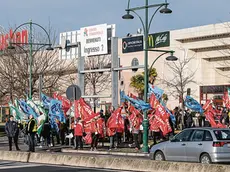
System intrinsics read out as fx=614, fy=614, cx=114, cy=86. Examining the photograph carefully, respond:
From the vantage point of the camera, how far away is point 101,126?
27.8m

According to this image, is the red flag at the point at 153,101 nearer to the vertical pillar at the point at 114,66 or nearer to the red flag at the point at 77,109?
the vertical pillar at the point at 114,66

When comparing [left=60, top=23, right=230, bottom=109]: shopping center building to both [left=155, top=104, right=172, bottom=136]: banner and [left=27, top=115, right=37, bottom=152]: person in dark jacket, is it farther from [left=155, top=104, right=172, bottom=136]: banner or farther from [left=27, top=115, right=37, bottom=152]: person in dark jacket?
[left=27, top=115, right=37, bottom=152]: person in dark jacket

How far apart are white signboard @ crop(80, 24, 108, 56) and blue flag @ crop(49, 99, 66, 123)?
10.6ft

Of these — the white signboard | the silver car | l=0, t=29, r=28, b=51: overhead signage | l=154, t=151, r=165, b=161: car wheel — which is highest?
l=0, t=29, r=28, b=51: overhead signage

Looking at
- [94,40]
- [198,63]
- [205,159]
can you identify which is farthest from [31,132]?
[198,63]

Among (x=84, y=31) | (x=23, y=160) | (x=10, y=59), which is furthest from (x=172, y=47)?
(x=23, y=160)

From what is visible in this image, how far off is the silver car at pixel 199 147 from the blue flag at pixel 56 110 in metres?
10.1

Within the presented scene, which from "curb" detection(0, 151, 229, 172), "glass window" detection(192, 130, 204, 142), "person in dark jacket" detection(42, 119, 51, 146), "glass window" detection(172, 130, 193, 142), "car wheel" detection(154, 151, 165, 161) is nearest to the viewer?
"curb" detection(0, 151, 229, 172)

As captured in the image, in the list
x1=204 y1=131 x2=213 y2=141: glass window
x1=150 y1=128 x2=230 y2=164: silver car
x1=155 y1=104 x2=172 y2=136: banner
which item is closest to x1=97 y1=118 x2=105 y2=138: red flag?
x1=155 y1=104 x2=172 y2=136: banner

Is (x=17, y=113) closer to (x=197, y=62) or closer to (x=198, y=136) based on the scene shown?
(x=198, y=136)

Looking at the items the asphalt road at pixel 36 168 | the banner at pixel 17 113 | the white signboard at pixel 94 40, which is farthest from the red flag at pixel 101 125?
the banner at pixel 17 113

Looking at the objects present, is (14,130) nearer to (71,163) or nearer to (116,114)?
(116,114)

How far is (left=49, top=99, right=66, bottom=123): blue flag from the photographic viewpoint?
3022 cm

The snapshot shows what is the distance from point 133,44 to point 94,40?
8.59 ft
